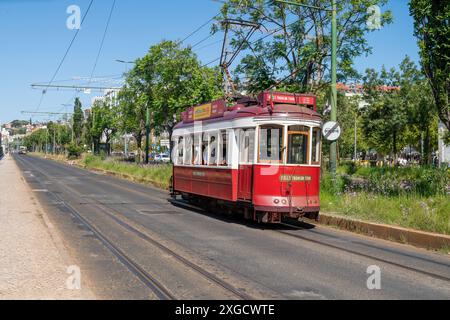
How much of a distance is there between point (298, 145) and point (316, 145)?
640mm

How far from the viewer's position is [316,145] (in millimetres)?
14281

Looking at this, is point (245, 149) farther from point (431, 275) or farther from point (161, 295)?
point (161, 295)

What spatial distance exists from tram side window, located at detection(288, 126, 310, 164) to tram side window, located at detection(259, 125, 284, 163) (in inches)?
10.2

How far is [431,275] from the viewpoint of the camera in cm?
842

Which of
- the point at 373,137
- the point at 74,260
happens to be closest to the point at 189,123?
the point at 74,260

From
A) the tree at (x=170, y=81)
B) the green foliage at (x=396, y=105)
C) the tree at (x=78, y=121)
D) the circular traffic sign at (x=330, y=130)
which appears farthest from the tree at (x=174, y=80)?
the tree at (x=78, y=121)

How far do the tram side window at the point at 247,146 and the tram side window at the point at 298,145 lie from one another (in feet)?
3.13

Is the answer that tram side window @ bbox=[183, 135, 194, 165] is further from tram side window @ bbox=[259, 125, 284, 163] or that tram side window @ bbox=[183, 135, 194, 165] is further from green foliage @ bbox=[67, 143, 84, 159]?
green foliage @ bbox=[67, 143, 84, 159]

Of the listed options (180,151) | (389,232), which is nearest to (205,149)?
(180,151)

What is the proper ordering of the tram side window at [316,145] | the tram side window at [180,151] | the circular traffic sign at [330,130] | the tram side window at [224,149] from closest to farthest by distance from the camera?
the tram side window at [316,145]
the circular traffic sign at [330,130]
the tram side window at [224,149]
the tram side window at [180,151]

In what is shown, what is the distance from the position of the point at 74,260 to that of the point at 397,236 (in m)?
6.97

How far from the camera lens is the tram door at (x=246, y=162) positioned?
14.0 meters

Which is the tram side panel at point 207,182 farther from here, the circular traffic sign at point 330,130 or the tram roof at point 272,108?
the circular traffic sign at point 330,130

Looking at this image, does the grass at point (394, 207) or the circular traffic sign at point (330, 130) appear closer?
the grass at point (394, 207)
